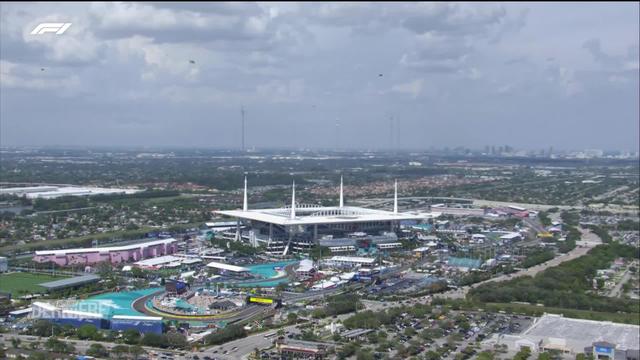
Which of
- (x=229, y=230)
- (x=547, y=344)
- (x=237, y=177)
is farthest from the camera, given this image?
(x=237, y=177)

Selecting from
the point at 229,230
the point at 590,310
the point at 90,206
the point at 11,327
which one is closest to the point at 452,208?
the point at 229,230

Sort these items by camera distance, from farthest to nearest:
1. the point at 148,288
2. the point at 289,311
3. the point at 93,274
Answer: the point at 93,274 → the point at 148,288 → the point at 289,311

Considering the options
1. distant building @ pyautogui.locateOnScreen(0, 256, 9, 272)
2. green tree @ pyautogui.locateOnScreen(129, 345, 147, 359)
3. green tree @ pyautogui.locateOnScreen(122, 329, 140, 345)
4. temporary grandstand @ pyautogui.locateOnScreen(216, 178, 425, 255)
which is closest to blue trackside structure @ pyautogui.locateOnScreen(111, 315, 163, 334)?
green tree @ pyautogui.locateOnScreen(122, 329, 140, 345)

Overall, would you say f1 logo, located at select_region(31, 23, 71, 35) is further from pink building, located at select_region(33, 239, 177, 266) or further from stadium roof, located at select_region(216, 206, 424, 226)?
stadium roof, located at select_region(216, 206, 424, 226)

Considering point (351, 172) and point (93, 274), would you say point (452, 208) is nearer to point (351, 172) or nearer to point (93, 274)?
point (93, 274)

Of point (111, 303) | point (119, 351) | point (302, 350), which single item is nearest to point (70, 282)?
point (111, 303)

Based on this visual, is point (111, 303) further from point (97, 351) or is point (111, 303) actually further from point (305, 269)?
point (305, 269)
